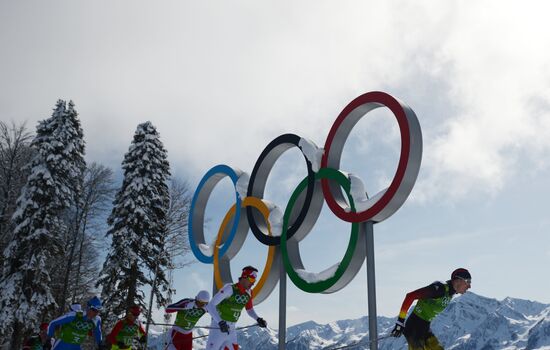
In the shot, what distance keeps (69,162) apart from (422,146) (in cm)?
1839

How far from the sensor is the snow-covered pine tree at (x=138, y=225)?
2183cm

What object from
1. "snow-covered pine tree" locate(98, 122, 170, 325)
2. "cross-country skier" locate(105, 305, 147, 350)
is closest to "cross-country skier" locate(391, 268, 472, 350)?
"cross-country skier" locate(105, 305, 147, 350)

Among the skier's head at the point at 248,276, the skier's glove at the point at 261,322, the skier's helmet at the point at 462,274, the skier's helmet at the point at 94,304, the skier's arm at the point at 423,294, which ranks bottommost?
the skier's glove at the point at 261,322

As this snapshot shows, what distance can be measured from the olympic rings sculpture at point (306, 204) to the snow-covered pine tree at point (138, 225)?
239 inches

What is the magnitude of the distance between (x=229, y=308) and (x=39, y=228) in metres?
16.0

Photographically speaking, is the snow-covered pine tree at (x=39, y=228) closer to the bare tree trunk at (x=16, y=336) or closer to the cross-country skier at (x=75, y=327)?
the bare tree trunk at (x=16, y=336)

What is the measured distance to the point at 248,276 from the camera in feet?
29.1

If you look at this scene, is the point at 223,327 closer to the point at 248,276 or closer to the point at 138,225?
the point at 248,276

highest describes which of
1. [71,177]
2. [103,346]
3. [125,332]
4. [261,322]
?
[71,177]

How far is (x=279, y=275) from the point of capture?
43.9 ft

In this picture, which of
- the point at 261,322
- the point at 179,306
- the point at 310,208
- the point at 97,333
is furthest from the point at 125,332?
the point at 310,208

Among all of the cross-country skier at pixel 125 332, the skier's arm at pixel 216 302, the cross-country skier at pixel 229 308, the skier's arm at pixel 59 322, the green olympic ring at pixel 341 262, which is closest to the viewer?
the cross-country skier at pixel 229 308

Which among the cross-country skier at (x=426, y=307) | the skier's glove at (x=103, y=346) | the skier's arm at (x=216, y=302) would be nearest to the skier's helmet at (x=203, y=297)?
the skier's arm at (x=216, y=302)

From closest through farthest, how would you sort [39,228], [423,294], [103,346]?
1. [423,294]
2. [103,346]
3. [39,228]
